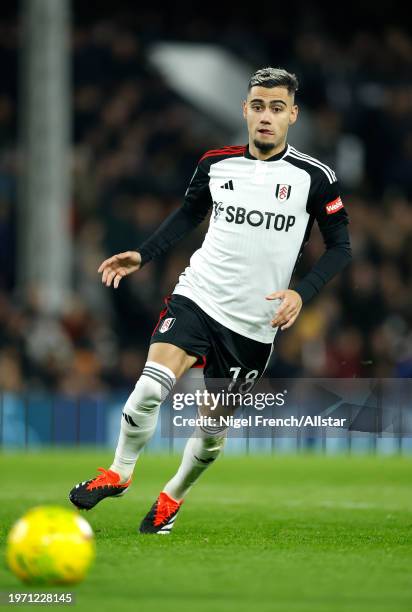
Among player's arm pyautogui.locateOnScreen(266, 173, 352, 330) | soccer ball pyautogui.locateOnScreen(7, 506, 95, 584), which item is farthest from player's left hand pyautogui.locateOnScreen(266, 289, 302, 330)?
soccer ball pyautogui.locateOnScreen(7, 506, 95, 584)

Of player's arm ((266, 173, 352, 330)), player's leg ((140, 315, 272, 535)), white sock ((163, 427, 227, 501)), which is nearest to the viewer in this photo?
player's arm ((266, 173, 352, 330))

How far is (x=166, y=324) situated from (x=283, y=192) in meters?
0.89

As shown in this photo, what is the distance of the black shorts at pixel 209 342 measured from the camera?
21.9 ft

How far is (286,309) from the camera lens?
6.20m

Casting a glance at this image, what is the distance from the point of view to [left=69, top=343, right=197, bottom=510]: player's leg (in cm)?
650

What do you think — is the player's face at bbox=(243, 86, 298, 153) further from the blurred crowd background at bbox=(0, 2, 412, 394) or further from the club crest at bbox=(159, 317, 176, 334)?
the blurred crowd background at bbox=(0, 2, 412, 394)

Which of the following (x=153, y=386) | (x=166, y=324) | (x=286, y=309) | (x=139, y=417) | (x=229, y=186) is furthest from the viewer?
(x=229, y=186)

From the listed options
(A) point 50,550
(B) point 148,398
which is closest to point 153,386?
(B) point 148,398

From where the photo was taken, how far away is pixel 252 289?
267 inches

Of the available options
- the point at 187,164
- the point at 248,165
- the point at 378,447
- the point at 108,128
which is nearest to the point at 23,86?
the point at 108,128

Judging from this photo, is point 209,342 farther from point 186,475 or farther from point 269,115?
point 269,115

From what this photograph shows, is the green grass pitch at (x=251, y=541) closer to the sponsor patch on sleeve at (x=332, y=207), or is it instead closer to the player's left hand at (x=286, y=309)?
the player's left hand at (x=286, y=309)

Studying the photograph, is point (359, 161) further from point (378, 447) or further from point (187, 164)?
point (378, 447)

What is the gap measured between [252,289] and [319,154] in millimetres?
12952
